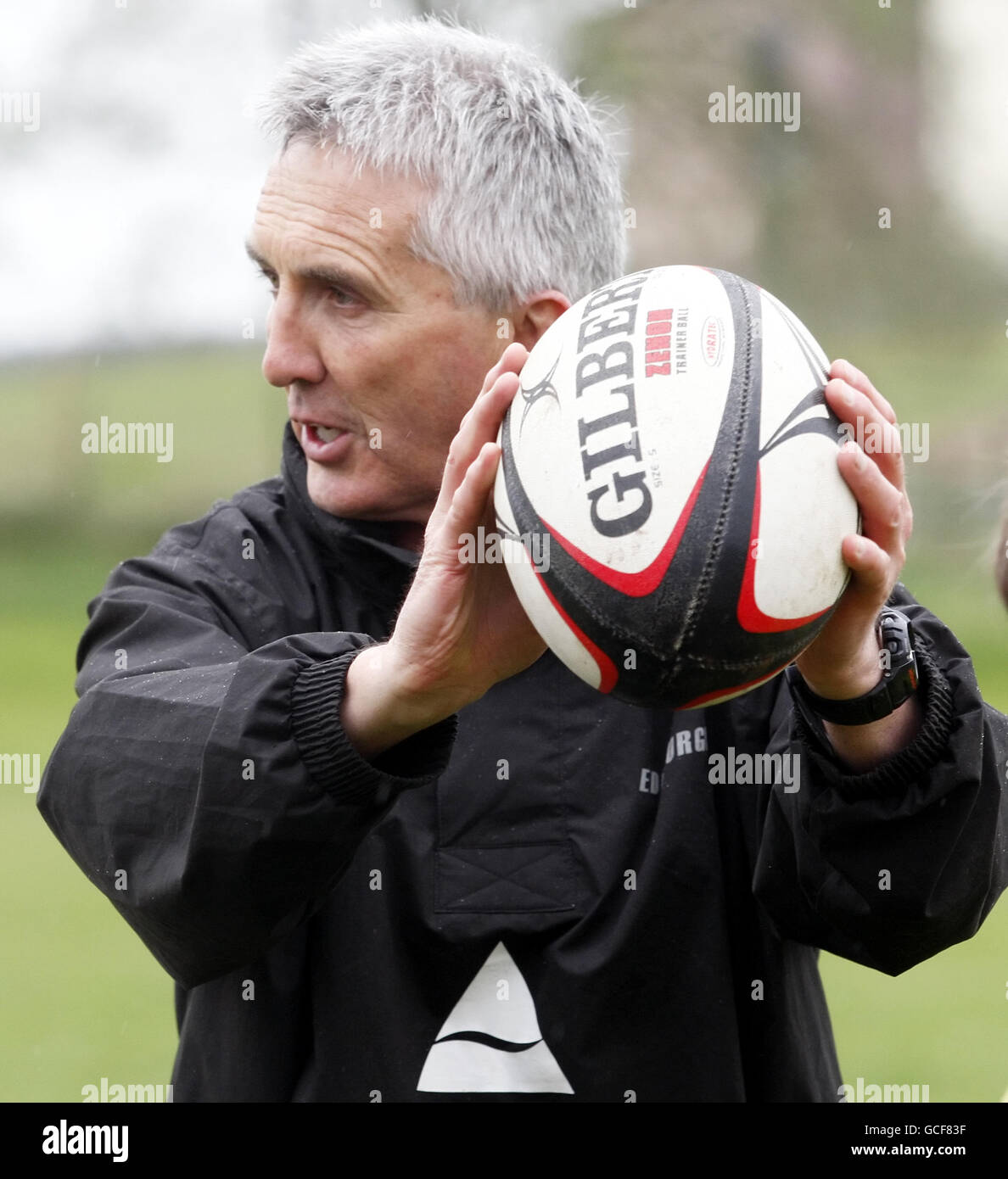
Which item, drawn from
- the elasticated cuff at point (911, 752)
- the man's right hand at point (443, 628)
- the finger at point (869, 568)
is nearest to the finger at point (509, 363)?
the man's right hand at point (443, 628)

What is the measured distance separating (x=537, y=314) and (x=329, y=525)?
0.56 meters

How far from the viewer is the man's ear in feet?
8.86

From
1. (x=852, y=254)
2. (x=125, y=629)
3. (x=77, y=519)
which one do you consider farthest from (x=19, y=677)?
(x=125, y=629)

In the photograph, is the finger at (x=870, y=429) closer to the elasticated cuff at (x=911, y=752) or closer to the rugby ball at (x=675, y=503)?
the rugby ball at (x=675, y=503)

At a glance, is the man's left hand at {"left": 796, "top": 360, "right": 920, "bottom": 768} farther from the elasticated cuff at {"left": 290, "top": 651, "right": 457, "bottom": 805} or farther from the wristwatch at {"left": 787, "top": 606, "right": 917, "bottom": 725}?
the elasticated cuff at {"left": 290, "top": 651, "right": 457, "bottom": 805}

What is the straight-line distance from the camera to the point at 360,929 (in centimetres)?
255

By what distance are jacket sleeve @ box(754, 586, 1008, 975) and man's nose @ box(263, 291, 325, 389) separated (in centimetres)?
107

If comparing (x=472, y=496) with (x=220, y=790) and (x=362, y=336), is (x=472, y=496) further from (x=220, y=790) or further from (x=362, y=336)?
(x=362, y=336)

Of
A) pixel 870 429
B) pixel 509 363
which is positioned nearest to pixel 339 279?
pixel 509 363

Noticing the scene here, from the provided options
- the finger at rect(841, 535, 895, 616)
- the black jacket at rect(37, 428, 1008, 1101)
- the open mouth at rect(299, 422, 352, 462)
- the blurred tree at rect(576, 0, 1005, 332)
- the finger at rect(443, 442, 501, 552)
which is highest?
the blurred tree at rect(576, 0, 1005, 332)

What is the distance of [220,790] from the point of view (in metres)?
2.09

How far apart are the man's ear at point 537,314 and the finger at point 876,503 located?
88cm

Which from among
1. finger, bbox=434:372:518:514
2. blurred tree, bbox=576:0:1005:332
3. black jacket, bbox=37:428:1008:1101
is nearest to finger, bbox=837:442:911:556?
black jacket, bbox=37:428:1008:1101

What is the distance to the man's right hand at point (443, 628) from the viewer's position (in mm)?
2061
